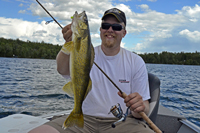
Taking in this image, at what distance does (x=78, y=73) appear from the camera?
207 cm

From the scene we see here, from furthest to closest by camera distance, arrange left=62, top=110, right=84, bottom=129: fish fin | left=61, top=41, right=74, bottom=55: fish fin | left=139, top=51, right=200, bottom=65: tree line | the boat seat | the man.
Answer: left=139, top=51, right=200, bottom=65: tree line → the boat seat → the man → left=62, top=110, right=84, bottom=129: fish fin → left=61, top=41, right=74, bottom=55: fish fin

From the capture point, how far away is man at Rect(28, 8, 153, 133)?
3059 millimetres

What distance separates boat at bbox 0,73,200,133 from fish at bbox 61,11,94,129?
5.52 ft

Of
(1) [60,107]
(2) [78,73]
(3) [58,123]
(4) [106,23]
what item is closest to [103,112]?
(3) [58,123]

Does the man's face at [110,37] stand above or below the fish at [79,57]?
above

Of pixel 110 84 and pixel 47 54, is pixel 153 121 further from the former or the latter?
pixel 47 54

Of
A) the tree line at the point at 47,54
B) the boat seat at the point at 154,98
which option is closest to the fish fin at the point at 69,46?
the boat seat at the point at 154,98

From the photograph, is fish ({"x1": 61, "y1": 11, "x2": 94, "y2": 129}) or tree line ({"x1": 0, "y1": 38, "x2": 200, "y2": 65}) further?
tree line ({"x1": 0, "y1": 38, "x2": 200, "y2": 65})

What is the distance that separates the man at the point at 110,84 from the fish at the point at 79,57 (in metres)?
0.66

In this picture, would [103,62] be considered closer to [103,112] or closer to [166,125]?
[103,112]

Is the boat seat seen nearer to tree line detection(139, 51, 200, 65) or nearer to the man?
the man

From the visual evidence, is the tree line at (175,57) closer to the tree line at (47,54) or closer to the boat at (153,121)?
the tree line at (47,54)

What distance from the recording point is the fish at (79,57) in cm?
203

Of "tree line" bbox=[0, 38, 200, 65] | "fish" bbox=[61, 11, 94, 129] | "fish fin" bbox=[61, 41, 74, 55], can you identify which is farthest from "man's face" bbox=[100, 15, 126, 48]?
"tree line" bbox=[0, 38, 200, 65]
